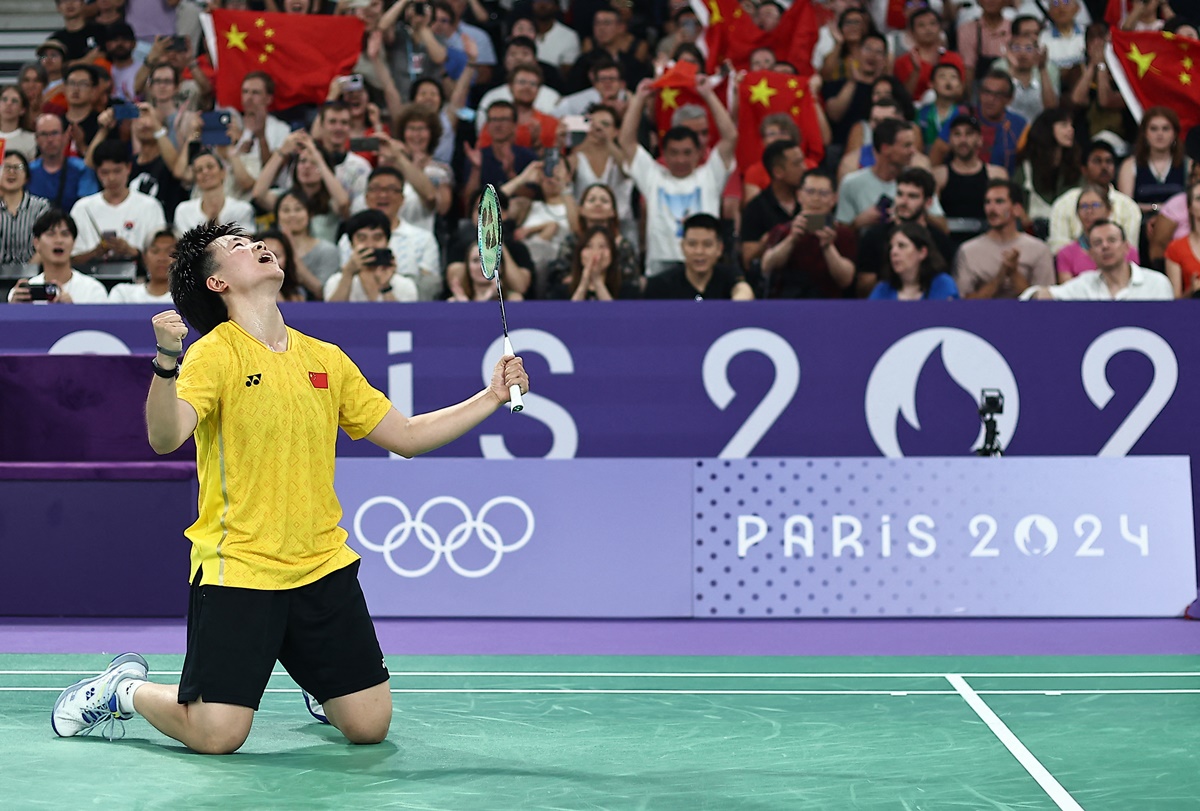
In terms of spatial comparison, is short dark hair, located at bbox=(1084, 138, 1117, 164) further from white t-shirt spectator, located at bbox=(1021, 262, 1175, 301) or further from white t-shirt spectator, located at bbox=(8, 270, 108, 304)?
white t-shirt spectator, located at bbox=(8, 270, 108, 304)

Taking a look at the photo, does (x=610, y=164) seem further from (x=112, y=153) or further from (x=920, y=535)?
(x=920, y=535)

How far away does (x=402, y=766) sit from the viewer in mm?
4301

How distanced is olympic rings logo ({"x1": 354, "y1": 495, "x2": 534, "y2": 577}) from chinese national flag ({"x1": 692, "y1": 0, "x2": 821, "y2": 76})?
5092 millimetres

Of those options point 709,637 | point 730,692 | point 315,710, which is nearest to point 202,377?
point 315,710

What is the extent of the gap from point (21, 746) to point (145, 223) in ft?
19.0

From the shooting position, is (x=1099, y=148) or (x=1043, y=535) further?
(x=1099, y=148)

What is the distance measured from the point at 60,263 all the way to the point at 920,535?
517 centimetres

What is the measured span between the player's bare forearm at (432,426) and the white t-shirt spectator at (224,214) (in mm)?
5273

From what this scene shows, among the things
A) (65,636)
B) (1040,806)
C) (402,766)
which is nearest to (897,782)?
(1040,806)

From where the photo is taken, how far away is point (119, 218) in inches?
385

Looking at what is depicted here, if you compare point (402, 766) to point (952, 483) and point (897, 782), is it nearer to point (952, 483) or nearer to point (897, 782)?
point (897, 782)

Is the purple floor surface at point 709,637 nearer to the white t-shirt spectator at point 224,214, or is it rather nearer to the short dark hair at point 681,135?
the white t-shirt spectator at point 224,214

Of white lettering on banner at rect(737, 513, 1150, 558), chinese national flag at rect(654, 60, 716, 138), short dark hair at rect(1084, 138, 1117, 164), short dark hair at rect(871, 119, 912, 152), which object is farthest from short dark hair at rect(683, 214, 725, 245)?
short dark hair at rect(1084, 138, 1117, 164)

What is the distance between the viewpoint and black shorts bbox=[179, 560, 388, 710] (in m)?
4.33
